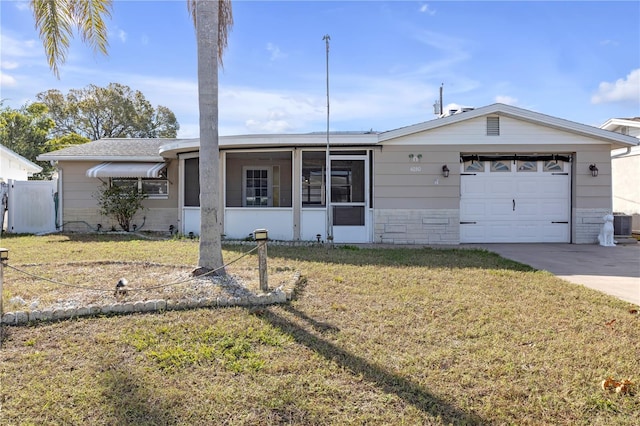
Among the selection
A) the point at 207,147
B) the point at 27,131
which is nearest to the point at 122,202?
the point at 207,147

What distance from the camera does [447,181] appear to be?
1108 centimetres

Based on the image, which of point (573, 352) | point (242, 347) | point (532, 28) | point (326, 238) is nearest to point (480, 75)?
point (532, 28)

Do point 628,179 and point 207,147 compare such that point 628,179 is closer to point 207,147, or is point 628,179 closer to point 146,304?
point 207,147

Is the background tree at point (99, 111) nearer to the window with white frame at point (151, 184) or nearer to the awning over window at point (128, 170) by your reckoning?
the window with white frame at point (151, 184)

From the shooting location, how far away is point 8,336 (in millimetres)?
4004

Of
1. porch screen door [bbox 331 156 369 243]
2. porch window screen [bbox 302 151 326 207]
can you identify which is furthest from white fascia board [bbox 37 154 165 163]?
porch screen door [bbox 331 156 369 243]

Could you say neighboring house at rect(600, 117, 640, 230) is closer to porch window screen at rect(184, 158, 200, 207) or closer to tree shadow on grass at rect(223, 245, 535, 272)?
tree shadow on grass at rect(223, 245, 535, 272)

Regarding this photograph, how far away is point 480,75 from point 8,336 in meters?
15.1

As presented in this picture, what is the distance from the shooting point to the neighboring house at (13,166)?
21.1 meters

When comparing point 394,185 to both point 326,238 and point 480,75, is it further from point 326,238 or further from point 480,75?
point 480,75

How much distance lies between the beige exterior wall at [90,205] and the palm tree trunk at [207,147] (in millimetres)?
8763

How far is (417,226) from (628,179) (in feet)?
35.0

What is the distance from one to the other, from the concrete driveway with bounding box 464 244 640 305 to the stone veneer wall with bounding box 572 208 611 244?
1.37ft

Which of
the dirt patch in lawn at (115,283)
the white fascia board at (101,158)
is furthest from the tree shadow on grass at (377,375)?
the white fascia board at (101,158)
